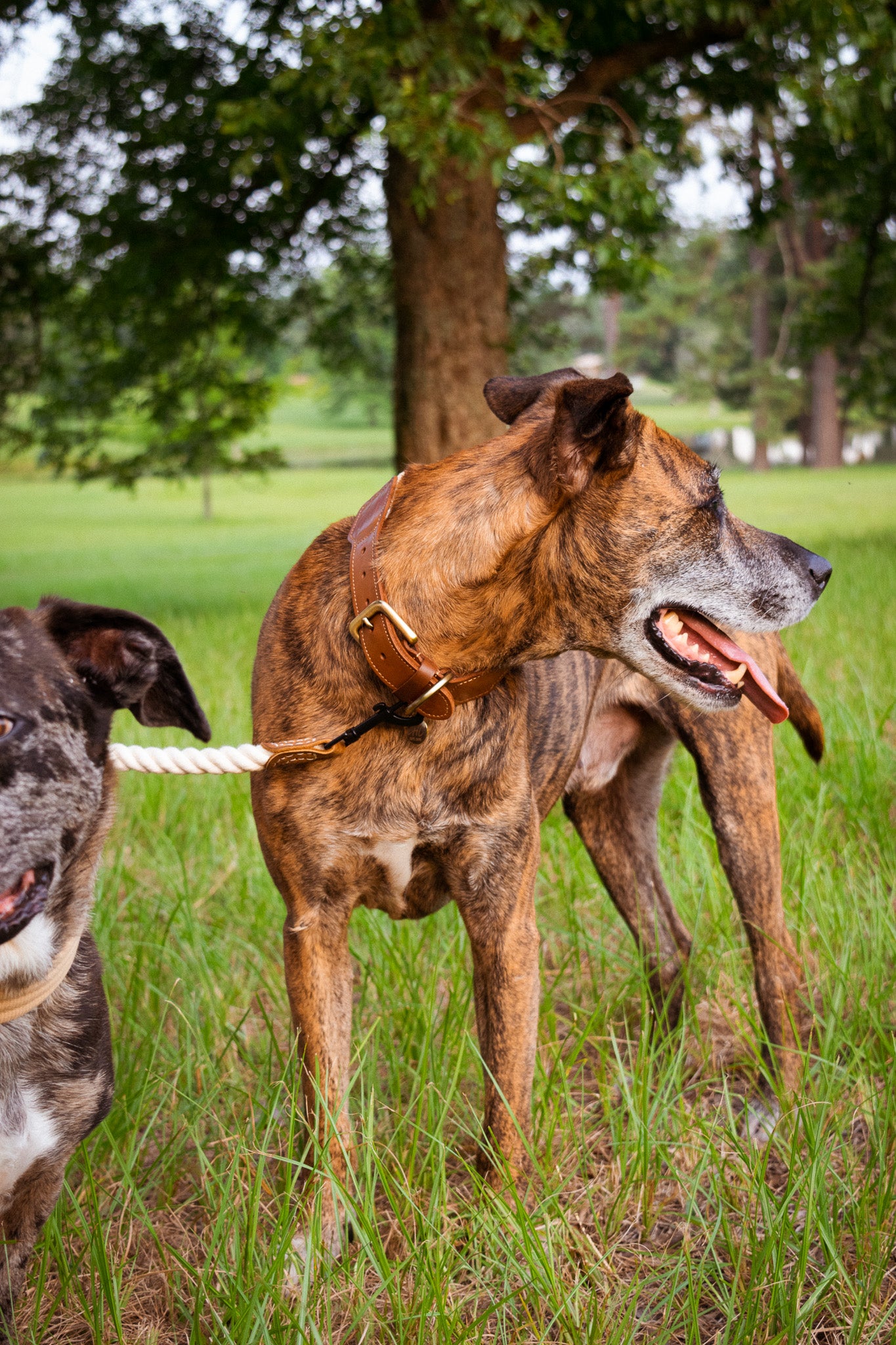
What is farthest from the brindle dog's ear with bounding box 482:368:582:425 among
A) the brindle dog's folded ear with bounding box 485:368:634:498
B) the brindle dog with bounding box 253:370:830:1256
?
the brindle dog's folded ear with bounding box 485:368:634:498

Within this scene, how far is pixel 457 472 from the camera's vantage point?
223 cm

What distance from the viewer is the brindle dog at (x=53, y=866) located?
75.1 inches

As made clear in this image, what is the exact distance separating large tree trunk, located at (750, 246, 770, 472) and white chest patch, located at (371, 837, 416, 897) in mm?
40194

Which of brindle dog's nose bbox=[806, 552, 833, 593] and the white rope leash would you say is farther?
brindle dog's nose bbox=[806, 552, 833, 593]

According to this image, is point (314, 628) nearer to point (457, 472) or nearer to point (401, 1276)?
point (457, 472)

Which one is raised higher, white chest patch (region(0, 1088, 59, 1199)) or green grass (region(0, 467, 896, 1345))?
white chest patch (region(0, 1088, 59, 1199))

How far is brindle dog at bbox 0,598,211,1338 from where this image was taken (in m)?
1.91

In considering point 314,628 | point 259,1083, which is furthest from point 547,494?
point 259,1083

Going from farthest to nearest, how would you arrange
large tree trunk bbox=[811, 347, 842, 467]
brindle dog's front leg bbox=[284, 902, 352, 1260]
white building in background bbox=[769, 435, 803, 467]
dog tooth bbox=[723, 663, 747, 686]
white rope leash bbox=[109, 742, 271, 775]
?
white building in background bbox=[769, 435, 803, 467] → large tree trunk bbox=[811, 347, 842, 467] → dog tooth bbox=[723, 663, 747, 686] → brindle dog's front leg bbox=[284, 902, 352, 1260] → white rope leash bbox=[109, 742, 271, 775]

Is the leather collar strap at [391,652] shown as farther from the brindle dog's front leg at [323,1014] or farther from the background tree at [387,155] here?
the background tree at [387,155]

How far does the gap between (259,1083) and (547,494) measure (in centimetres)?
169

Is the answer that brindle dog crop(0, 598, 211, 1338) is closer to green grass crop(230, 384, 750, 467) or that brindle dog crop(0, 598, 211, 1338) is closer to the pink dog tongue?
the pink dog tongue

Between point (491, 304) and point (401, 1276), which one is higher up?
point (491, 304)

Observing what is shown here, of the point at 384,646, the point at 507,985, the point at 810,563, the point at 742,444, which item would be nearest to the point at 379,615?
the point at 384,646
